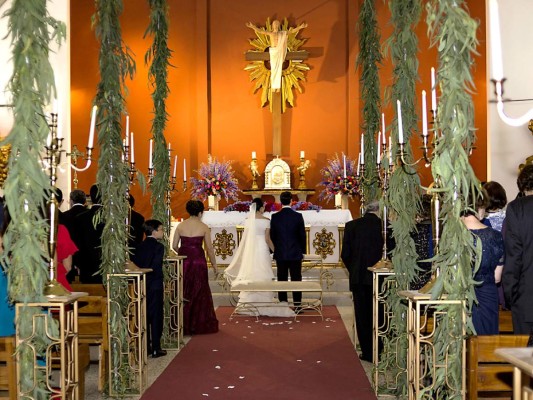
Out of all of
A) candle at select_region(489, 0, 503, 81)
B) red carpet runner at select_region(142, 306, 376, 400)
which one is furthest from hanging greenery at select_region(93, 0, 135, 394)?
candle at select_region(489, 0, 503, 81)

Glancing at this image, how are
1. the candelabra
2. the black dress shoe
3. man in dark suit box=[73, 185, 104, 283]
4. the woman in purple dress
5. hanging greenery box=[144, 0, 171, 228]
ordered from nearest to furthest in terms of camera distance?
the candelabra
man in dark suit box=[73, 185, 104, 283]
the black dress shoe
hanging greenery box=[144, 0, 171, 228]
the woman in purple dress

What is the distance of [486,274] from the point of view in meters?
5.13

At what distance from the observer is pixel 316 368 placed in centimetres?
746

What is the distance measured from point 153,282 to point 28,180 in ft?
12.3

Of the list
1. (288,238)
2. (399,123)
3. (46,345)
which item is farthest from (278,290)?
(46,345)

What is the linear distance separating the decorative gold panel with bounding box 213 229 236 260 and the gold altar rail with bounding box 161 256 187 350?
4097mm

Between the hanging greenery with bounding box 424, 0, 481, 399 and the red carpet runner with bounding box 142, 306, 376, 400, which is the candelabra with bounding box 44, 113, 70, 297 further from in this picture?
the hanging greenery with bounding box 424, 0, 481, 399

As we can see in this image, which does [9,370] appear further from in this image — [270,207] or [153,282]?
[270,207]

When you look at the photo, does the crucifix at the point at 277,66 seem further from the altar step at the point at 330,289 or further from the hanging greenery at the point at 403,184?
the hanging greenery at the point at 403,184

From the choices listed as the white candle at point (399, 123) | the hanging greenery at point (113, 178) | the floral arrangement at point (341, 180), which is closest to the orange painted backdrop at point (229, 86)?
the floral arrangement at point (341, 180)

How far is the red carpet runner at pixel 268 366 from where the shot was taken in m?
6.48

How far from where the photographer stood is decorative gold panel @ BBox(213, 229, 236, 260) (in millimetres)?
12977

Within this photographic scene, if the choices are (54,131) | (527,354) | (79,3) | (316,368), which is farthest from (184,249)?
(79,3)

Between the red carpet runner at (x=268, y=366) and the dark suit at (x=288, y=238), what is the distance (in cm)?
127
